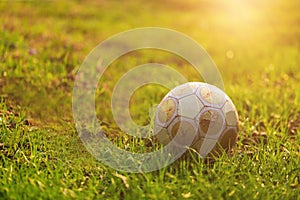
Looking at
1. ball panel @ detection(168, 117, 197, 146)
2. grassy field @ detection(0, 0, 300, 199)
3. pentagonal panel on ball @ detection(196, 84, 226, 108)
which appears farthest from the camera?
pentagonal panel on ball @ detection(196, 84, 226, 108)

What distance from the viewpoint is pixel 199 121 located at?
3.80 metres

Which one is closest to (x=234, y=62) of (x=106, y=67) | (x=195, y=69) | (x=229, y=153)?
(x=195, y=69)

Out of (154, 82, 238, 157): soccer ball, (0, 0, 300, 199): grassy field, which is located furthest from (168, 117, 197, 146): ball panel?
(0, 0, 300, 199): grassy field

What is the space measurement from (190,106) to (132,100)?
2.18m

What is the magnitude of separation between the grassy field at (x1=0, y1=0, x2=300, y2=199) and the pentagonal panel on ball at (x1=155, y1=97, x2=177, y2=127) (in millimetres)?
200

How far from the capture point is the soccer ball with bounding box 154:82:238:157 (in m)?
3.79

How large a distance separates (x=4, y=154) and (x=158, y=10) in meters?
8.61

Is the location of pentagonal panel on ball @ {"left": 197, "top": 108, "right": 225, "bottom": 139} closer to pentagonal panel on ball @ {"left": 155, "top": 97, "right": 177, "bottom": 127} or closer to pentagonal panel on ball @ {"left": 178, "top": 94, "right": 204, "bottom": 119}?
pentagonal panel on ball @ {"left": 178, "top": 94, "right": 204, "bottom": 119}

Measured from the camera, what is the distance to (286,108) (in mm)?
5508

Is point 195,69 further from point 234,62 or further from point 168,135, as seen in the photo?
point 168,135

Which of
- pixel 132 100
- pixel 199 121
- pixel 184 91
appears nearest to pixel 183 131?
pixel 199 121

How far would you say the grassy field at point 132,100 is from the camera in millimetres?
3364

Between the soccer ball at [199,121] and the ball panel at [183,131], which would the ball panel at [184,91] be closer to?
the soccer ball at [199,121]

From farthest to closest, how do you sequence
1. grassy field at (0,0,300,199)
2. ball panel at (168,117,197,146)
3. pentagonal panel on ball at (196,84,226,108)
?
pentagonal panel on ball at (196,84,226,108)
ball panel at (168,117,197,146)
grassy field at (0,0,300,199)
